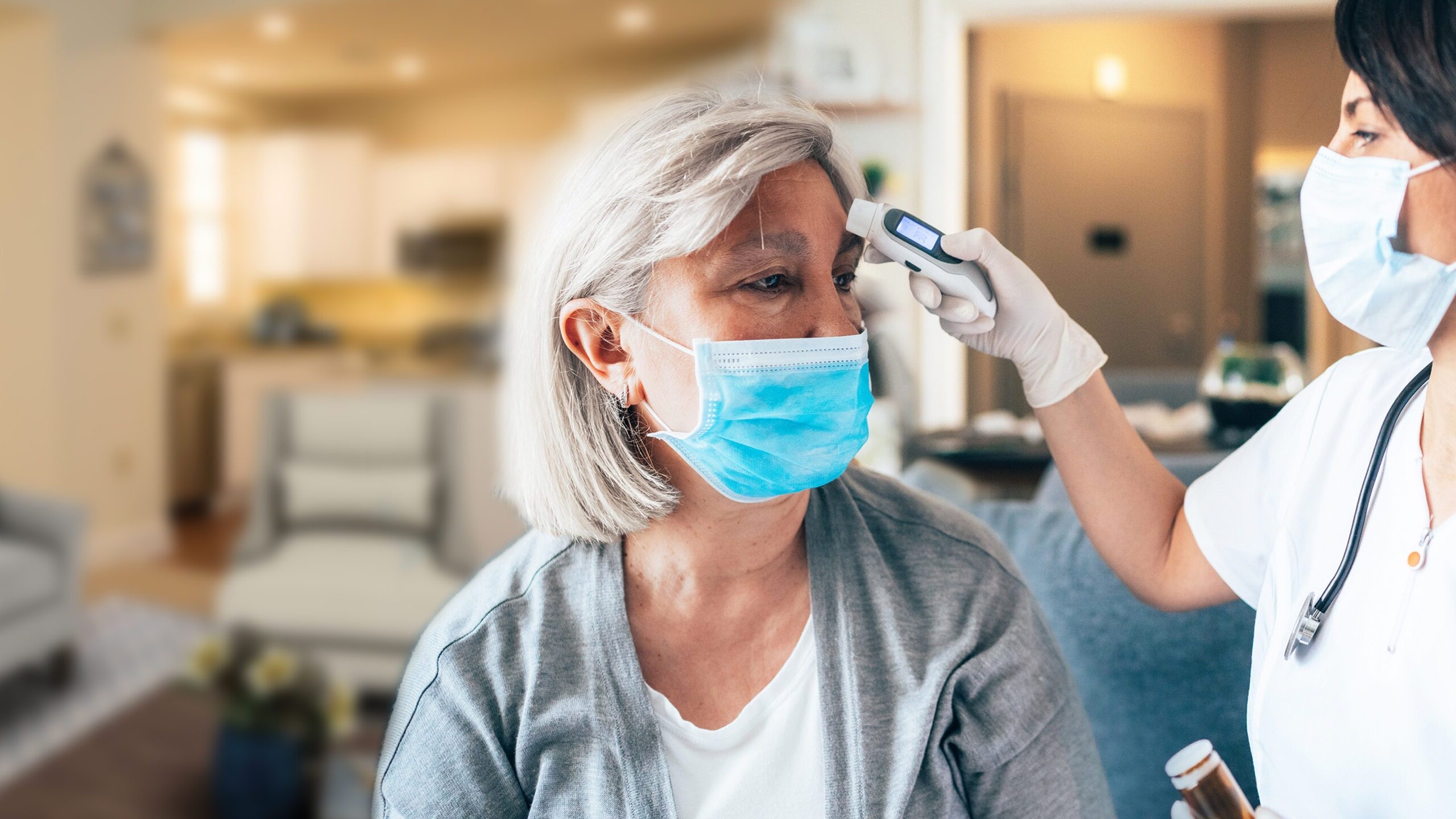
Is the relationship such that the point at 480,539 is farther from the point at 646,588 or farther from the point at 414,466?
the point at 646,588

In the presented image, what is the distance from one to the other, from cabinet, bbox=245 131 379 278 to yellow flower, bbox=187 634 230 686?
2.88 feet

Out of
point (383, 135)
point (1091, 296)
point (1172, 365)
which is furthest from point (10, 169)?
point (1172, 365)

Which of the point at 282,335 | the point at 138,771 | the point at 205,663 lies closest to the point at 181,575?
the point at 138,771

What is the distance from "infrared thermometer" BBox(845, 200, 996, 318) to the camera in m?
0.60

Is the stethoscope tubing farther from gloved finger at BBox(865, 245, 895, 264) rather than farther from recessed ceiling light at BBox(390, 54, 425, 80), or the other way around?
recessed ceiling light at BBox(390, 54, 425, 80)

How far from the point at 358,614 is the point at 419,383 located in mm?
712

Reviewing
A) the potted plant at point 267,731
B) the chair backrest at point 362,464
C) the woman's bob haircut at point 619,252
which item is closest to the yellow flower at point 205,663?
the potted plant at point 267,731

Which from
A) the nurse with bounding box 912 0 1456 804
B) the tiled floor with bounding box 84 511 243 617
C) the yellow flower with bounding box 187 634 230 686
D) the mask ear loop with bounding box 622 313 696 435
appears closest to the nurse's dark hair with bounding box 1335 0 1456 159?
the nurse with bounding box 912 0 1456 804

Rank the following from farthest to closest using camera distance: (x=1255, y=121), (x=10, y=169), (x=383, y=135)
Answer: (x=1255, y=121) < (x=10, y=169) < (x=383, y=135)

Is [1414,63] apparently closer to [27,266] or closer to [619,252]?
[619,252]

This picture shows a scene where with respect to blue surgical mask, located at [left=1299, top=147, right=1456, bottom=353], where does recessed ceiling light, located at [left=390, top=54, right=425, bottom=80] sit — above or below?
above

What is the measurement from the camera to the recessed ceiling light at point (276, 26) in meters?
2.17

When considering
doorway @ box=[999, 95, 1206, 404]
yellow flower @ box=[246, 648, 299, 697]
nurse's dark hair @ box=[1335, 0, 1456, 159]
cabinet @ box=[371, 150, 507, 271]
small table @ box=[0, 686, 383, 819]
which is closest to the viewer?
nurse's dark hair @ box=[1335, 0, 1456, 159]

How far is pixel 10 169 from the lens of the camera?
2.25 meters
